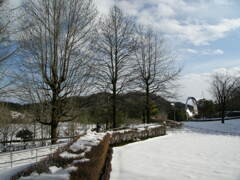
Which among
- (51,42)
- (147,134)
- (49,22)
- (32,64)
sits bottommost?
(147,134)

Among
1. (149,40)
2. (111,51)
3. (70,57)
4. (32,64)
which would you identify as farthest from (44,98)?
(149,40)

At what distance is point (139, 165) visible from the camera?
704cm

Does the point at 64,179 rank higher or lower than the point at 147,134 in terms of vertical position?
higher

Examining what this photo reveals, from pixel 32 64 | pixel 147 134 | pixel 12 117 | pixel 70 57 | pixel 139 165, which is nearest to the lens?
pixel 139 165

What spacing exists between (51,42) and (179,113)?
47548mm

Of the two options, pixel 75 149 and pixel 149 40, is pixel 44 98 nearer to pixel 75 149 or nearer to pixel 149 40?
pixel 75 149

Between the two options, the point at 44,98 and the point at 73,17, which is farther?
the point at 73,17

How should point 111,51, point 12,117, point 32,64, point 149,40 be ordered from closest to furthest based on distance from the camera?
point 32,64 < point 111,51 < point 12,117 < point 149,40

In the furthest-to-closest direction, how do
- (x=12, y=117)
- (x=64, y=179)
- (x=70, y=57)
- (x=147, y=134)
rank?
(x=12, y=117)
(x=147, y=134)
(x=70, y=57)
(x=64, y=179)

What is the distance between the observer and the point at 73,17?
476 inches

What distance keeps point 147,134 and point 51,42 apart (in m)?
9.82

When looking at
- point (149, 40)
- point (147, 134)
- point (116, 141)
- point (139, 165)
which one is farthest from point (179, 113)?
point (139, 165)

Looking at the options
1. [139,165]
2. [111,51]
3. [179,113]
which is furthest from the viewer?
[179,113]

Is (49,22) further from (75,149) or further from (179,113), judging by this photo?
(179,113)
